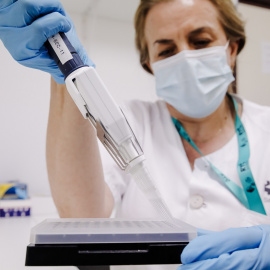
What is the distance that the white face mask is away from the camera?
0.74m

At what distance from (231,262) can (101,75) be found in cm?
112

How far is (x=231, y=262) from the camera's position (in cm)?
34

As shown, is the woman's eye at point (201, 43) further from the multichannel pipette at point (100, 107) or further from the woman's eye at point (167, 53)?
the multichannel pipette at point (100, 107)

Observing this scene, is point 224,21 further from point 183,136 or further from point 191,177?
point 191,177

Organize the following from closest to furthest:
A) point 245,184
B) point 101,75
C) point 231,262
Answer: point 231,262 < point 245,184 < point 101,75

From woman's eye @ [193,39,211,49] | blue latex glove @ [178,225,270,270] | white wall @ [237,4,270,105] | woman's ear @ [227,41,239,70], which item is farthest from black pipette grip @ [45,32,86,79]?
white wall @ [237,4,270,105]

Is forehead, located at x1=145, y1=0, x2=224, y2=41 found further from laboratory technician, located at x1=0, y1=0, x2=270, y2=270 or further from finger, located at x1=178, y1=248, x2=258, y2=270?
finger, located at x1=178, y1=248, x2=258, y2=270

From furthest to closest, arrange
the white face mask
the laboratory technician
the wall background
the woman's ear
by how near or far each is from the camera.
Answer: the wall background → the woman's ear → the white face mask → the laboratory technician

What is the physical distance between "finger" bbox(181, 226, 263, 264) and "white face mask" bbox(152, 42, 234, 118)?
1.40 ft

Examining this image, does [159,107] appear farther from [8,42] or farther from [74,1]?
[74,1]

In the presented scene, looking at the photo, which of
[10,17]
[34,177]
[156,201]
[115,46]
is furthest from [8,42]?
[115,46]

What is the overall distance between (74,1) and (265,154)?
932 mm

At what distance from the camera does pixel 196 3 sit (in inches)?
30.4

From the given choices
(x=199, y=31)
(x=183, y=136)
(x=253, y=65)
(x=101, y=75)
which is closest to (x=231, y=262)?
(x=183, y=136)
